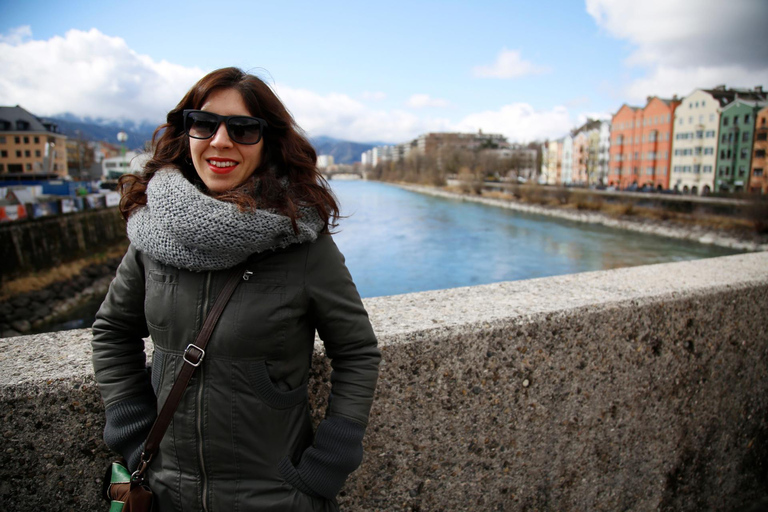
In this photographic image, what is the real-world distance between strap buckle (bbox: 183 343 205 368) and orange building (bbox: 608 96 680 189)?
176 ft

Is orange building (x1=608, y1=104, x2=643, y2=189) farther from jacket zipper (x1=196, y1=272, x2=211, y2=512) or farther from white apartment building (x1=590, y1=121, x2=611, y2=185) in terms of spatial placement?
jacket zipper (x1=196, y1=272, x2=211, y2=512)

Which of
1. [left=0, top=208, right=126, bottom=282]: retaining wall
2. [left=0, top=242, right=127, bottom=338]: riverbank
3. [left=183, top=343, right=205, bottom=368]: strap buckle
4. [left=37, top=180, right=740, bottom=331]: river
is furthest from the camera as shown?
[left=37, top=180, right=740, bottom=331]: river

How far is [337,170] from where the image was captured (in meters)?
136

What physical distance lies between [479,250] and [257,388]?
2802 cm

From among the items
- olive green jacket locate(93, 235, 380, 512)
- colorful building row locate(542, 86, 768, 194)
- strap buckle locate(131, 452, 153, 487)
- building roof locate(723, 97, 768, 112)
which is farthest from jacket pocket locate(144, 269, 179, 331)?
building roof locate(723, 97, 768, 112)

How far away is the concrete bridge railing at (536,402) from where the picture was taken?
1.25 m

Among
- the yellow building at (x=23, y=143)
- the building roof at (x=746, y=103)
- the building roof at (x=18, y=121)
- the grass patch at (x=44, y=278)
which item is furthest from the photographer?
the building roof at (x=746, y=103)

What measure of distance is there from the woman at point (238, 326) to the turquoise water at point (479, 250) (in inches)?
637

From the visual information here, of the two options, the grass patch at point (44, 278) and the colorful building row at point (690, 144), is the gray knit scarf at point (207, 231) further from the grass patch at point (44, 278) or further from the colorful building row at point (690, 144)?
the colorful building row at point (690, 144)

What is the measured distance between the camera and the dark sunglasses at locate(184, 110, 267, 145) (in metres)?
1.13

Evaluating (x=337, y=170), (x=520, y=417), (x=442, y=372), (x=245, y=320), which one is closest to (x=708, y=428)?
(x=520, y=417)

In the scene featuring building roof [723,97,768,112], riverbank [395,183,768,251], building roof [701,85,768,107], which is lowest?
riverbank [395,183,768,251]

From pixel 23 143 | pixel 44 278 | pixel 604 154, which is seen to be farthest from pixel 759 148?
pixel 23 143

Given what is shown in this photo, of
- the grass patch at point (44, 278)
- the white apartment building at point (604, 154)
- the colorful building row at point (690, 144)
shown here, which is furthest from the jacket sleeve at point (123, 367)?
the white apartment building at point (604, 154)
